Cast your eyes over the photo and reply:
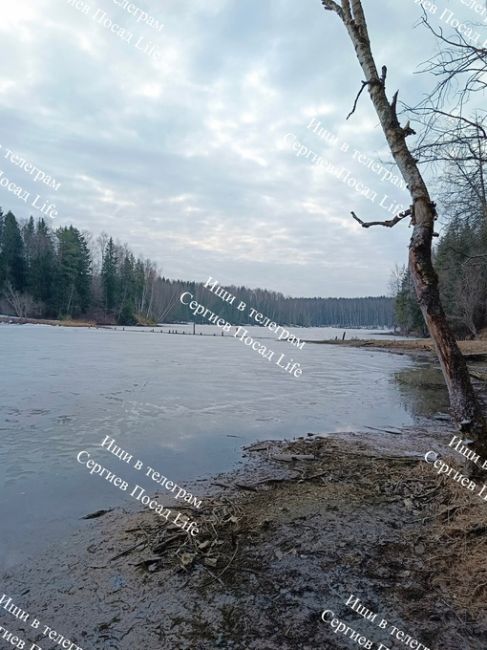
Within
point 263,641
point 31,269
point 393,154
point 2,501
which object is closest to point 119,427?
point 2,501

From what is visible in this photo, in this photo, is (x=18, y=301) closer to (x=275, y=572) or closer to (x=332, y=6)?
(x=332, y=6)

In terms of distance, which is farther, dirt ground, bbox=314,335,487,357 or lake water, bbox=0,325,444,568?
dirt ground, bbox=314,335,487,357

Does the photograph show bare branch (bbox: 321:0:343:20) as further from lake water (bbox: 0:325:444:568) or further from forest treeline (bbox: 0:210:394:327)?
forest treeline (bbox: 0:210:394:327)

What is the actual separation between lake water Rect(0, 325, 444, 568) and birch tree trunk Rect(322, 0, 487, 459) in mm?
3668

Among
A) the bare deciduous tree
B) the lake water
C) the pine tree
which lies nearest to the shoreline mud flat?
the lake water

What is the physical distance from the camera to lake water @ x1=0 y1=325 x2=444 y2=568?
5094 millimetres

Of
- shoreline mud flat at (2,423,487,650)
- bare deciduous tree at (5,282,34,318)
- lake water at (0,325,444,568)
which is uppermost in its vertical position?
bare deciduous tree at (5,282,34,318)

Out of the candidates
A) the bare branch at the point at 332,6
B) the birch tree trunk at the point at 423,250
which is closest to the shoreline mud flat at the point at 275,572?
the birch tree trunk at the point at 423,250

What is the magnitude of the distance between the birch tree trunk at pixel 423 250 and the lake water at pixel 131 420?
12.0ft

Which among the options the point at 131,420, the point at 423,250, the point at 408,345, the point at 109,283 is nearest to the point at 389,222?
the point at 423,250

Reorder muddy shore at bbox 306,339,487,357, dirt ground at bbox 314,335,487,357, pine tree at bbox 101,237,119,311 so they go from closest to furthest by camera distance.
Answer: muddy shore at bbox 306,339,487,357 → dirt ground at bbox 314,335,487,357 → pine tree at bbox 101,237,119,311

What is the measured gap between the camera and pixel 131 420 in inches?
357

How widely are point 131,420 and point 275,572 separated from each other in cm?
640

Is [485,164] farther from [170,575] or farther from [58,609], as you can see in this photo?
[58,609]
